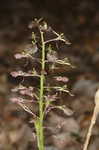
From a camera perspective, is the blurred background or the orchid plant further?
the blurred background

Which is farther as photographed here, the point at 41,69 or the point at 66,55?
the point at 66,55

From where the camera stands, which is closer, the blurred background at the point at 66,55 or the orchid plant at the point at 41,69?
the orchid plant at the point at 41,69

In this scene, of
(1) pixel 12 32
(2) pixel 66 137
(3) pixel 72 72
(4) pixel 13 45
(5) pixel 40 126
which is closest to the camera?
(5) pixel 40 126

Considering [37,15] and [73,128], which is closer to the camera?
[73,128]

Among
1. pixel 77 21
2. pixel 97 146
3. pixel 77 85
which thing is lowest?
pixel 97 146

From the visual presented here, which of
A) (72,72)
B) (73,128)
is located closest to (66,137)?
(73,128)

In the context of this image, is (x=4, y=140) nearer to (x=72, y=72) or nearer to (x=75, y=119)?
(x=75, y=119)

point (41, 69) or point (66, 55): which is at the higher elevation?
point (66, 55)

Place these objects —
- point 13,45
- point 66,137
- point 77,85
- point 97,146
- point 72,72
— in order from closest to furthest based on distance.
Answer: point 97,146
point 66,137
point 77,85
point 72,72
point 13,45
